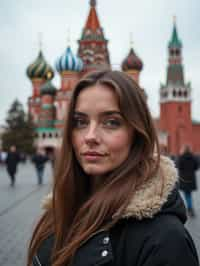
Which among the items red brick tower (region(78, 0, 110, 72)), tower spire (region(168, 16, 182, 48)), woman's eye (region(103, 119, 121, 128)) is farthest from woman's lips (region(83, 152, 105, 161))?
tower spire (region(168, 16, 182, 48))

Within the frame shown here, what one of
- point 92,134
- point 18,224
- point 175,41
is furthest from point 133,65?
point 92,134

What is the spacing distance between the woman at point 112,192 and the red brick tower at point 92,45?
150 ft

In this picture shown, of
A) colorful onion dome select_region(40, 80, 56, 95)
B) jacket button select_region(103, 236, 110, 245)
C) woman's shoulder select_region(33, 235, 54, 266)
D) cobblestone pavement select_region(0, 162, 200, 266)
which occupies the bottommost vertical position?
cobblestone pavement select_region(0, 162, 200, 266)

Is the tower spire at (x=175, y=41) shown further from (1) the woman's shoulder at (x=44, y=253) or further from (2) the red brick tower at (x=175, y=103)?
(1) the woman's shoulder at (x=44, y=253)

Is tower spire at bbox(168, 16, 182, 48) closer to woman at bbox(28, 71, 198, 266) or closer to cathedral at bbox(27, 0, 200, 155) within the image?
cathedral at bbox(27, 0, 200, 155)

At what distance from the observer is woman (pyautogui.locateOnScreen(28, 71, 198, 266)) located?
43.6 inches

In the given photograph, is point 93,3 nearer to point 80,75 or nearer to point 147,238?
point 80,75

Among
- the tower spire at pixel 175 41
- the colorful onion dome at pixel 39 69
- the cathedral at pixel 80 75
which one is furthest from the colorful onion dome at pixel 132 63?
the tower spire at pixel 175 41

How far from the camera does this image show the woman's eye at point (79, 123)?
4.62ft

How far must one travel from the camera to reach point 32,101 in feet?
167

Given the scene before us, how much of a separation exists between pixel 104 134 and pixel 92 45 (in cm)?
4760

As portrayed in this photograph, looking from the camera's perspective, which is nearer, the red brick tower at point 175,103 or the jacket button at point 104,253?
the jacket button at point 104,253

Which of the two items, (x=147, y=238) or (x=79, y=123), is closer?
(x=147, y=238)

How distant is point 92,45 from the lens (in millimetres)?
47594
